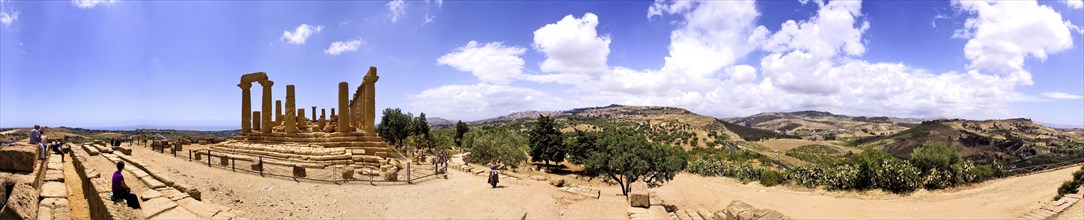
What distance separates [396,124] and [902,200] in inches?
1907

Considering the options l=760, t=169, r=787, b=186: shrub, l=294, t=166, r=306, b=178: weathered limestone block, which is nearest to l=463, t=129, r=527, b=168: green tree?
l=760, t=169, r=787, b=186: shrub

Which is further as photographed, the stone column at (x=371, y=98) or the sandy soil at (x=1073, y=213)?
the stone column at (x=371, y=98)

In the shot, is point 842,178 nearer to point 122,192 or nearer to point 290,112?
Answer: point 290,112

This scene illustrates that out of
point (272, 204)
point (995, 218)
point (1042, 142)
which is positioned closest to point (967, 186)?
point (995, 218)

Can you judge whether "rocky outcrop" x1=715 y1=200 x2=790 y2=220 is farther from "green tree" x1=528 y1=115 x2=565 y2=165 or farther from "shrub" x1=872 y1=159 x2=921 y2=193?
"green tree" x1=528 y1=115 x2=565 y2=165

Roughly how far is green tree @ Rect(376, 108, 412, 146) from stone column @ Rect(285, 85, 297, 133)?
25382 millimetres

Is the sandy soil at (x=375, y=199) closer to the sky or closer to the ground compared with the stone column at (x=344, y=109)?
closer to the ground

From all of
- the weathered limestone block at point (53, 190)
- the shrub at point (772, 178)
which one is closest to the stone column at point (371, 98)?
the weathered limestone block at point (53, 190)

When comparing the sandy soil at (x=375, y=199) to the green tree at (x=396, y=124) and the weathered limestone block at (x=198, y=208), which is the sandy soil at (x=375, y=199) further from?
the green tree at (x=396, y=124)

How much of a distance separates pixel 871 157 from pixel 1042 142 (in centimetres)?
8178

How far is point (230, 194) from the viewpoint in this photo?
1321cm

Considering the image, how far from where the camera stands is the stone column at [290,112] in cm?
2683

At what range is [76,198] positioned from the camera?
1141cm

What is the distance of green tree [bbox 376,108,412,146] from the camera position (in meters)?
53.3
